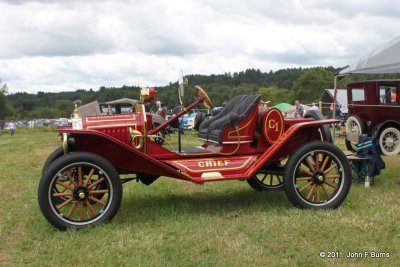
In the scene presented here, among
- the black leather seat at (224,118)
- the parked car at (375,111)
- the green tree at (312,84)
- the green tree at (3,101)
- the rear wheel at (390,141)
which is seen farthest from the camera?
the green tree at (312,84)

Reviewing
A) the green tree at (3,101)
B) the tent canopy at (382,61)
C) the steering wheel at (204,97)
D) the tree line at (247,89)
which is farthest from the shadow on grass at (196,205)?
the green tree at (3,101)

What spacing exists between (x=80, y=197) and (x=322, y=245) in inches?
93.4

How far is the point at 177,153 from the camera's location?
518 cm

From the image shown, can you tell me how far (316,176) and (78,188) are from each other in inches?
103

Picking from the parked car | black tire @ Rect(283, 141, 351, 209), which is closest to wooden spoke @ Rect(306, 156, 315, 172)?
black tire @ Rect(283, 141, 351, 209)

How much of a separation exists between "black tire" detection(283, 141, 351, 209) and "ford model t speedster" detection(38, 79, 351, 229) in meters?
0.01

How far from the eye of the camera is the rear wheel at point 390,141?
8.58 m

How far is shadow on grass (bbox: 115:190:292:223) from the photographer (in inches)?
200

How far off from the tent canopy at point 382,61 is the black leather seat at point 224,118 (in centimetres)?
355

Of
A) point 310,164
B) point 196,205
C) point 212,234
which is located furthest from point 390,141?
point 212,234

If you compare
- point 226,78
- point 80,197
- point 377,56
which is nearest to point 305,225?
point 80,197

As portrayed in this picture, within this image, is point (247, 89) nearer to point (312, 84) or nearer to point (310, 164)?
point (312, 84)

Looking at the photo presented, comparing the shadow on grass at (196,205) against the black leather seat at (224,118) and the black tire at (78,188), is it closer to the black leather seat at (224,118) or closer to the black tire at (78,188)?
the black tire at (78,188)

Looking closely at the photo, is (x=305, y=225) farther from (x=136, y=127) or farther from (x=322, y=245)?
(x=136, y=127)
